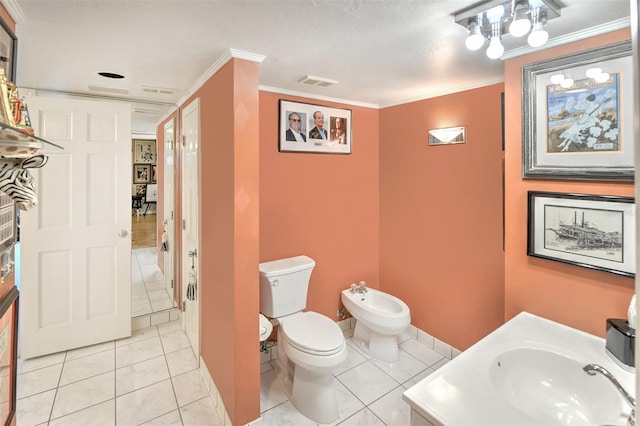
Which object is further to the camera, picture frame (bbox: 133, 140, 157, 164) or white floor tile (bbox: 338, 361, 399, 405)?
picture frame (bbox: 133, 140, 157, 164)

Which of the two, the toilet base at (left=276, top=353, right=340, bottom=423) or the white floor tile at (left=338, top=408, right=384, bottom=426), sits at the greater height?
the toilet base at (left=276, top=353, right=340, bottom=423)

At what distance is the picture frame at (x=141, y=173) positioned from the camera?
116 inches

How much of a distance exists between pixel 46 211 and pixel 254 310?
199cm

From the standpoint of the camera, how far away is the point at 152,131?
10.8 feet

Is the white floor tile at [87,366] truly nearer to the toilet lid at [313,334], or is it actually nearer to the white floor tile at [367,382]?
the toilet lid at [313,334]

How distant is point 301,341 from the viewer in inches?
82.0

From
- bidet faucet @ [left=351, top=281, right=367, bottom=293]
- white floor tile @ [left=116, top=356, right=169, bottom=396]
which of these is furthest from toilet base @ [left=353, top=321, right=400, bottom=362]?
white floor tile @ [left=116, top=356, right=169, bottom=396]

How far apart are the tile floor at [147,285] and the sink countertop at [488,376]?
273 centimetres

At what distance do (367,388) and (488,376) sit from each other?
4.14 ft

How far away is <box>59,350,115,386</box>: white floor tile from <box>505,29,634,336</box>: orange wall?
9.45 ft

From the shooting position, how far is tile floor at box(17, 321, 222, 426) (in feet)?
6.61

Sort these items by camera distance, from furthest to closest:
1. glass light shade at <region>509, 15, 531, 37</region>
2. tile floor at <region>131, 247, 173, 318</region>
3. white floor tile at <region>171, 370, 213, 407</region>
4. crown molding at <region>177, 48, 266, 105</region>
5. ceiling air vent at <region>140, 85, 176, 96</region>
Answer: tile floor at <region>131, 247, 173, 318</region> → ceiling air vent at <region>140, 85, 176, 96</region> → white floor tile at <region>171, 370, 213, 407</region> → crown molding at <region>177, 48, 266, 105</region> → glass light shade at <region>509, 15, 531, 37</region>

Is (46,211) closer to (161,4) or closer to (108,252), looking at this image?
(108,252)

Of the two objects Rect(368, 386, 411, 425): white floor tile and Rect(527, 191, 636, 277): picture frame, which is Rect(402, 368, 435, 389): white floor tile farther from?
Rect(527, 191, 636, 277): picture frame
